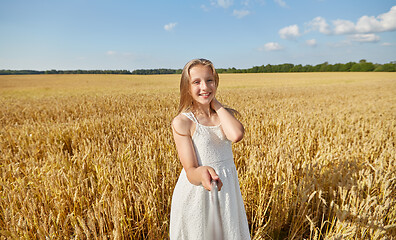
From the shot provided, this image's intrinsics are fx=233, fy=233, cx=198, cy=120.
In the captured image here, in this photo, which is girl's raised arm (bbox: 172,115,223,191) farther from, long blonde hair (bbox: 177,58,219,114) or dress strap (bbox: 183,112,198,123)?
long blonde hair (bbox: 177,58,219,114)

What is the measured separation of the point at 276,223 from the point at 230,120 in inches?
50.9

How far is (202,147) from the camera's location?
1.24m

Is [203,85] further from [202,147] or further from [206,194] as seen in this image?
[206,194]

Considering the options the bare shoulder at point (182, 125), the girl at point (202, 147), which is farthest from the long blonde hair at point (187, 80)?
the bare shoulder at point (182, 125)

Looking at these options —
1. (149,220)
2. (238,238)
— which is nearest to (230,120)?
(238,238)

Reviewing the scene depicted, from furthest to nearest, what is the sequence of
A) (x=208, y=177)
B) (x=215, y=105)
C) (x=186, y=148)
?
→ (x=215, y=105), (x=186, y=148), (x=208, y=177)

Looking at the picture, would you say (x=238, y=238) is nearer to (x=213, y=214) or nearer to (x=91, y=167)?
(x=213, y=214)

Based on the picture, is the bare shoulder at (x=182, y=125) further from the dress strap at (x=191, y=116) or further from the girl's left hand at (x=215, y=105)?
the girl's left hand at (x=215, y=105)

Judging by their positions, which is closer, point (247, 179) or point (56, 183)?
point (56, 183)

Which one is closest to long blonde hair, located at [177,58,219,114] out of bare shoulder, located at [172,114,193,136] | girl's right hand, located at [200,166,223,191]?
bare shoulder, located at [172,114,193,136]

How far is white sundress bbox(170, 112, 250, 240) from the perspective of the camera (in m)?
1.26

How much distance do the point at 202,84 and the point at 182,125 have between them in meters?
0.24

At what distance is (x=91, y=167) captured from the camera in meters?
2.79

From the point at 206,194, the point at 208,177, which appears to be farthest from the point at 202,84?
the point at 206,194
